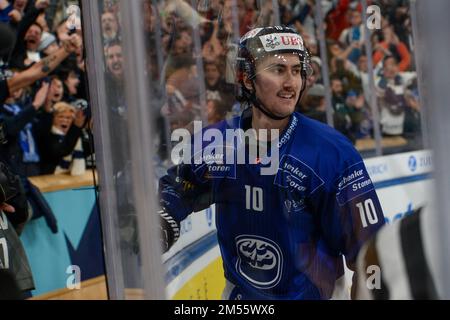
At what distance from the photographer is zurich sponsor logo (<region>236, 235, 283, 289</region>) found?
190 cm

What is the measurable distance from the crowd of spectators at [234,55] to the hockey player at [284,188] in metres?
0.03

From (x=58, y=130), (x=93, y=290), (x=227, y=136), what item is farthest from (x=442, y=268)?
(x=58, y=130)

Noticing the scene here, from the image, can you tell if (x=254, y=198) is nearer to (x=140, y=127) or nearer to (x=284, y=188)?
(x=284, y=188)

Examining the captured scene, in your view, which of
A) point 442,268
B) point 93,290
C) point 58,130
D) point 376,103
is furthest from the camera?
point 58,130

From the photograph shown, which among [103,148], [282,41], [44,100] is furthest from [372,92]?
[44,100]

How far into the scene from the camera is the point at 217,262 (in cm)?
195

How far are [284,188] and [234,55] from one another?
12.3 inches

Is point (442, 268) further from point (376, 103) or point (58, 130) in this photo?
point (58, 130)

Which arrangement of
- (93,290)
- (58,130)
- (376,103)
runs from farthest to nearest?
(58,130) < (93,290) < (376,103)

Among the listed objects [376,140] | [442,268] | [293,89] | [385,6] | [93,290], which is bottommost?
[93,290]

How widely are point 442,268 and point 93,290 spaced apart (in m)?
1.03

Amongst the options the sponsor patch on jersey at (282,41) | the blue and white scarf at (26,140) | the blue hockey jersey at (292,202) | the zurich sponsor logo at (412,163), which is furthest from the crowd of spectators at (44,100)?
the zurich sponsor logo at (412,163)

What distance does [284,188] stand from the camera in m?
1.87
